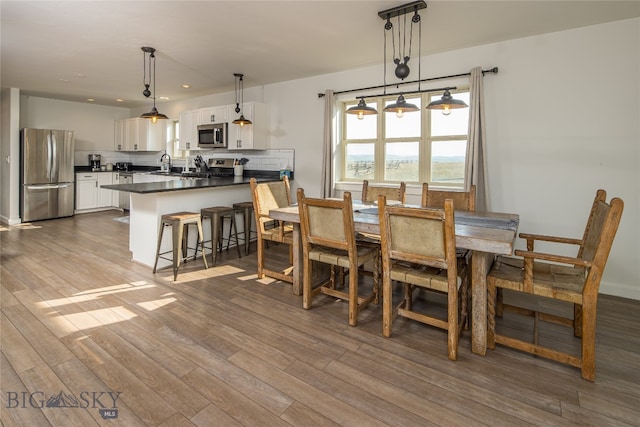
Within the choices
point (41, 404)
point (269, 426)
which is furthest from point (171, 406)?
point (41, 404)

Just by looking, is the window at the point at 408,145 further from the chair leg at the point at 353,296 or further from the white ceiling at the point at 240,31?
the chair leg at the point at 353,296

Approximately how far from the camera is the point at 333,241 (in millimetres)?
2574

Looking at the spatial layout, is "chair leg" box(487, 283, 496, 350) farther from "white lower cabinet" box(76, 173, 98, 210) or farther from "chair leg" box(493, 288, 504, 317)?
"white lower cabinet" box(76, 173, 98, 210)

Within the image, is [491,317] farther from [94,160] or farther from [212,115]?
[94,160]

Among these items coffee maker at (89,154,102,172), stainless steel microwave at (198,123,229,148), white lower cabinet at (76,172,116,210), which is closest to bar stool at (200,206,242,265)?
stainless steel microwave at (198,123,229,148)

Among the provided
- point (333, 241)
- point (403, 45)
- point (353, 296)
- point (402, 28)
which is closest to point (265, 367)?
point (353, 296)

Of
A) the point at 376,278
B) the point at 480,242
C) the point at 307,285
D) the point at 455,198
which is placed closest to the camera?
the point at 480,242

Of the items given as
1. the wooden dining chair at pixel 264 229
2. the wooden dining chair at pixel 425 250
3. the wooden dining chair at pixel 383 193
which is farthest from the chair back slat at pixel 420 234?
the wooden dining chair at pixel 383 193

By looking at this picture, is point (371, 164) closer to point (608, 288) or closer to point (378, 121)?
point (378, 121)

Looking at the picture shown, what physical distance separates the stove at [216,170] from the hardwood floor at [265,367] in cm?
338

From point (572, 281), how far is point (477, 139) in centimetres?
205

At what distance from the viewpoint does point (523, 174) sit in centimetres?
367

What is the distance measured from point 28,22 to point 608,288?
627cm

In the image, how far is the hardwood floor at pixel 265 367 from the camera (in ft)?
5.47
